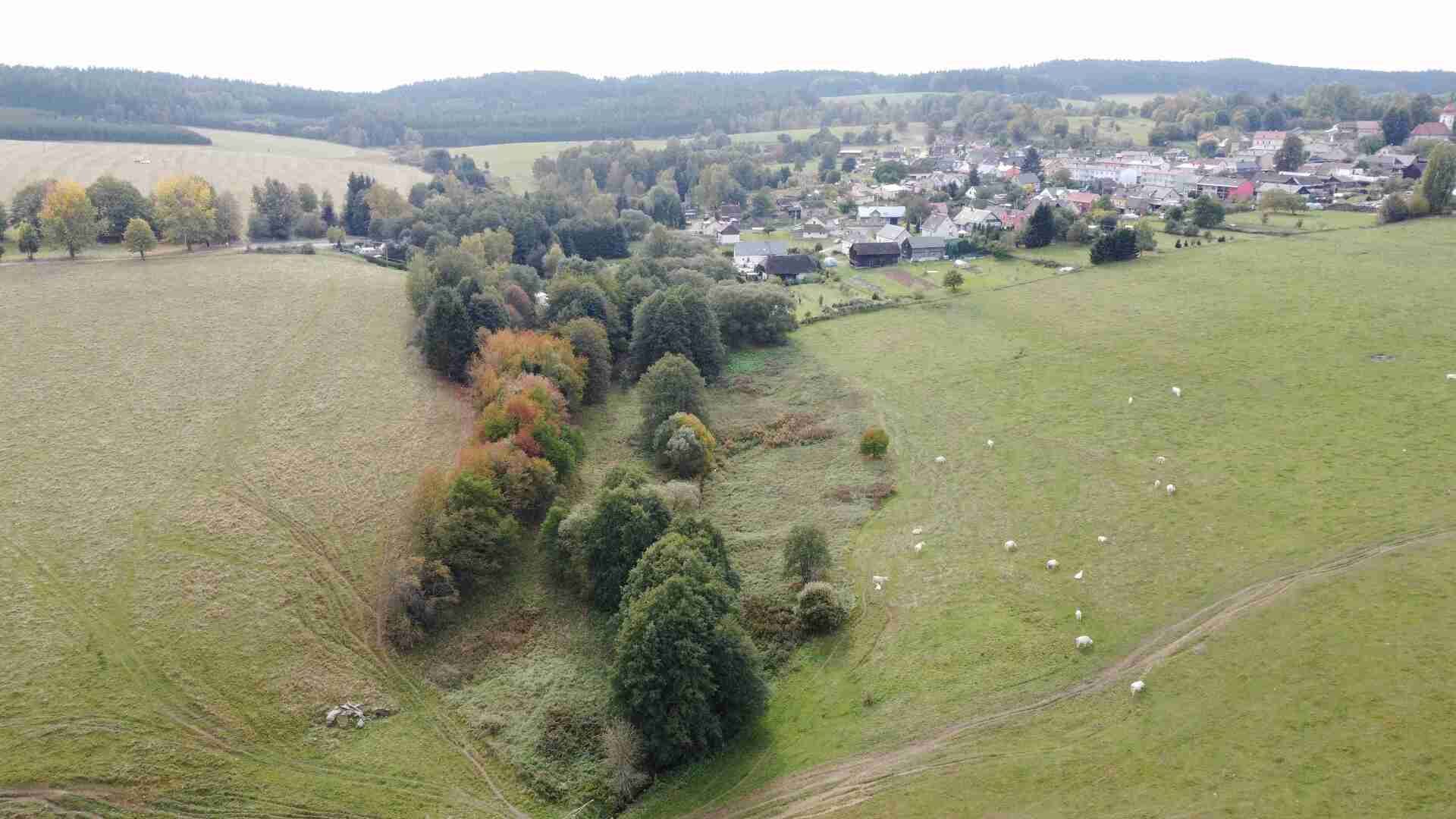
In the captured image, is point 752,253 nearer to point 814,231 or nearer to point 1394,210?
point 814,231

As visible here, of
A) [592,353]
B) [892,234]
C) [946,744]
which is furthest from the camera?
[892,234]

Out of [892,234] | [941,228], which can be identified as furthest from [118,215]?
[941,228]

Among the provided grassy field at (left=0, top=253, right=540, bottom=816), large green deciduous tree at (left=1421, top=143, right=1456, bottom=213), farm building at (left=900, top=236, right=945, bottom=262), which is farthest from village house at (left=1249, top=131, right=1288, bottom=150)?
grassy field at (left=0, top=253, right=540, bottom=816)

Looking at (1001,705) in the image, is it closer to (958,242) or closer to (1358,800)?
(1358,800)

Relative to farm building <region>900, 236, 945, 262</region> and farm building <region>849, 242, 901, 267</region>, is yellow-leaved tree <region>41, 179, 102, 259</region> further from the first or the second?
farm building <region>900, 236, 945, 262</region>

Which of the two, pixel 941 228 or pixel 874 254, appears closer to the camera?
pixel 874 254

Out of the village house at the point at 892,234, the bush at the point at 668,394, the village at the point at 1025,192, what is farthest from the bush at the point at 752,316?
the village house at the point at 892,234

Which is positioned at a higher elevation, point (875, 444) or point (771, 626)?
point (875, 444)

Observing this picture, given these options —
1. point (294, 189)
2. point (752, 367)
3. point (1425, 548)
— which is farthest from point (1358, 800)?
point (294, 189)

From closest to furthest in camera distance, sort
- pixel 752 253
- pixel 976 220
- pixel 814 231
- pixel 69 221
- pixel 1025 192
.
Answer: pixel 69 221
pixel 752 253
pixel 976 220
pixel 814 231
pixel 1025 192
